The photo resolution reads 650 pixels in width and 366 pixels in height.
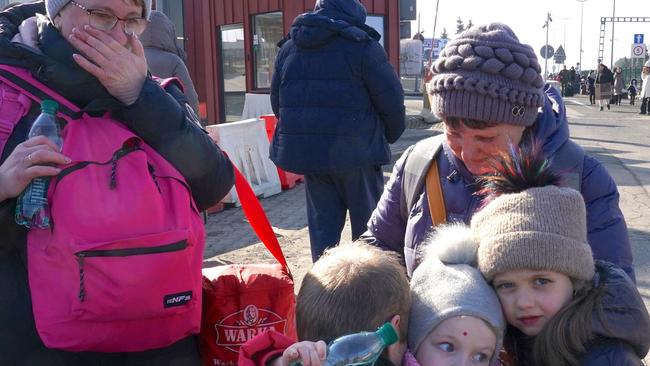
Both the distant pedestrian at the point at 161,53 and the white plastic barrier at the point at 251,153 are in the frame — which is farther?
the white plastic barrier at the point at 251,153

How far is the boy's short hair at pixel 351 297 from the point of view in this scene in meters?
1.71

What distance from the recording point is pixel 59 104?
1.95 m

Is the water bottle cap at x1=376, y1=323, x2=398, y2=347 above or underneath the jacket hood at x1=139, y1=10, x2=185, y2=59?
underneath

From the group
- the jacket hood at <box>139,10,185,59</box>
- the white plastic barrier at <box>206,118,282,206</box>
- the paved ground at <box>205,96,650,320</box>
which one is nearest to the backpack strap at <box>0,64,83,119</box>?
the paved ground at <box>205,96,650,320</box>

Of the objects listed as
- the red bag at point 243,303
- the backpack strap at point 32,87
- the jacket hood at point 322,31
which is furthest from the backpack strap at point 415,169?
the jacket hood at point 322,31

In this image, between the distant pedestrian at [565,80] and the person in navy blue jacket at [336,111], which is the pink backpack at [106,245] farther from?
the distant pedestrian at [565,80]

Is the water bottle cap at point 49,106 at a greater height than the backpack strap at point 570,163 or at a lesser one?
greater

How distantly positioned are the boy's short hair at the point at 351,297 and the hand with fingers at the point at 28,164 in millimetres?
726

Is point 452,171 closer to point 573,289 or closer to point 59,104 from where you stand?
point 573,289

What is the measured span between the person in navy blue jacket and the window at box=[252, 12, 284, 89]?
827 centimetres

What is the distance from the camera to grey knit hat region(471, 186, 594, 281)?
1740 millimetres

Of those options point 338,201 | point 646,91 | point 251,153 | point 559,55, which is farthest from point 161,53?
point 559,55

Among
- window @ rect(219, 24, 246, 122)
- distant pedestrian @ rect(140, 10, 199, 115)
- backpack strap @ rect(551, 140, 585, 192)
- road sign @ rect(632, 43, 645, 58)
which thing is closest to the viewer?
backpack strap @ rect(551, 140, 585, 192)

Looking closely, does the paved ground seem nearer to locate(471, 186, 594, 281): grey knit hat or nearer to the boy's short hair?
the boy's short hair
